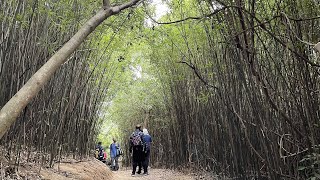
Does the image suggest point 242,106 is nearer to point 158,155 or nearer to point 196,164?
point 196,164

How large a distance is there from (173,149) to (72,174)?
3.91 metres

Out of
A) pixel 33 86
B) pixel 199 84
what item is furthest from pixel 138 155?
pixel 33 86

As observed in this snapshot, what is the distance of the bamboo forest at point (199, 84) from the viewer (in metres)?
2.04

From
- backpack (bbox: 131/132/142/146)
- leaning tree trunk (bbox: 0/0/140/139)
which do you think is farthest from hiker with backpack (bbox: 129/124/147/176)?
leaning tree trunk (bbox: 0/0/140/139)

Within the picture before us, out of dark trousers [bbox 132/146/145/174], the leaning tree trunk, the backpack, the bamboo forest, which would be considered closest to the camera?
the leaning tree trunk

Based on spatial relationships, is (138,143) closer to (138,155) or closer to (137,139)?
(137,139)

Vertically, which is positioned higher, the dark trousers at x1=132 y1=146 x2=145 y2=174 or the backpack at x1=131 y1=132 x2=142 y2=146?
the backpack at x1=131 y1=132 x2=142 y2=146

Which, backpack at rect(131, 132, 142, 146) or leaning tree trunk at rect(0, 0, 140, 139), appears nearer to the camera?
leaning tree trunk at rect(0, 0, 140, 139)

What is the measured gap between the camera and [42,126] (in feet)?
11.1

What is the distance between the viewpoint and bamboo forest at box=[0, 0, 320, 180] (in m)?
2.04

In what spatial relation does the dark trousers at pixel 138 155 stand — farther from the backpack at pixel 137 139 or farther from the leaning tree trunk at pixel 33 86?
the leaning tree trunk at pixel 33 86

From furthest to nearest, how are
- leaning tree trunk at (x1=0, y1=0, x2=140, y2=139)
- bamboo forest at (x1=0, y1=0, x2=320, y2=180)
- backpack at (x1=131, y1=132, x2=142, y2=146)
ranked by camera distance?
1. backpack at (x1=131, y1=132, x2=142, y2=146)
2. bamboo forest at (x1=0, y1=0, x2=320, y2=180)
3. leaning tree trunk at (x1=0, y1=0, x2=140, y2=139)

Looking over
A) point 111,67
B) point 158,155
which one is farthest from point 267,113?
point 158,155

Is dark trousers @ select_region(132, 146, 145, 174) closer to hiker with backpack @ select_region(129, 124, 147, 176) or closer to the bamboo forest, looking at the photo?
hiker with backpack @ select_region(129, 124, 147, 176)
